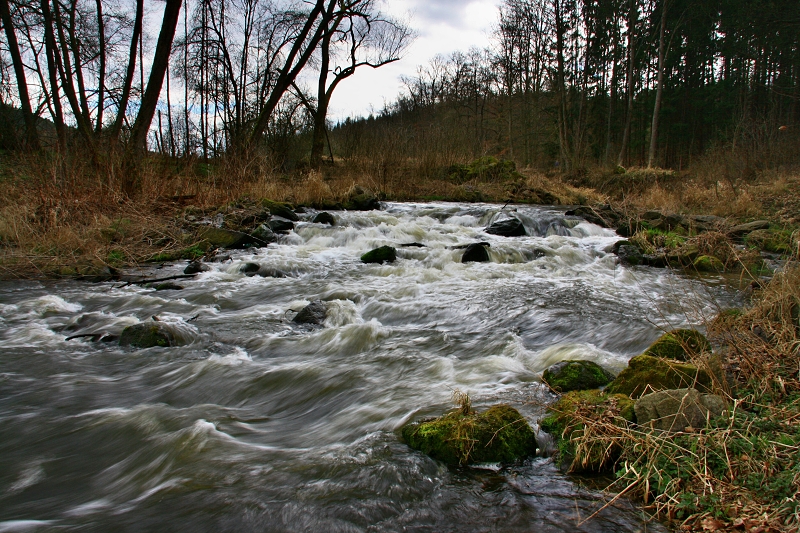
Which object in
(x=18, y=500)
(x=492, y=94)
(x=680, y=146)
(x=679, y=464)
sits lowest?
(x=18, y=500)

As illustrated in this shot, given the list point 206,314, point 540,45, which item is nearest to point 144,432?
point 206,314

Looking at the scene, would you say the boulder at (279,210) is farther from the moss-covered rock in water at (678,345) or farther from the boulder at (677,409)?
the boulder at (677,409)

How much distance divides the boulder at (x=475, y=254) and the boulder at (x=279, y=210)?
190 inches

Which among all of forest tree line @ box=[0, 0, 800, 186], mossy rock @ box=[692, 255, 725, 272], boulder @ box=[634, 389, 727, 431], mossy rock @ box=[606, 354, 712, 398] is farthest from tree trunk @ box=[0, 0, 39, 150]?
mossy rock @ box=[692, 255, 725, 272]

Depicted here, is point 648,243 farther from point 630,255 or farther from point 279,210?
point 279,210

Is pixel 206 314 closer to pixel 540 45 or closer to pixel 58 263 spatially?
pixel 58 263

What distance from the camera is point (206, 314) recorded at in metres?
5.79

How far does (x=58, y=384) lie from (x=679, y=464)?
13.9 ft

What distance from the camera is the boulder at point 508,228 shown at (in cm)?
1153

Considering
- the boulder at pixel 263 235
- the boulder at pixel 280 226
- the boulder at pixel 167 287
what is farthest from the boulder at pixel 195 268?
the boulder at pixel 280 226

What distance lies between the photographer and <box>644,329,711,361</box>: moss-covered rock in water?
338cm

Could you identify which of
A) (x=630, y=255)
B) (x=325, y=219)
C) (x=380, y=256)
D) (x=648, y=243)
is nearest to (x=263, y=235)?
(x=325, y=219)

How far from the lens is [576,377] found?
348 centimetres

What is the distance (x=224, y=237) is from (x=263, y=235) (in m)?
0.82
